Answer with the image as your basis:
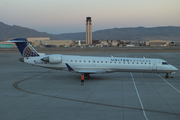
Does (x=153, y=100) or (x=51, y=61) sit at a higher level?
(x=51, y=61)

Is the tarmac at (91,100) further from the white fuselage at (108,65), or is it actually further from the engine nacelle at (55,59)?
the engine nacelle at (55,59)

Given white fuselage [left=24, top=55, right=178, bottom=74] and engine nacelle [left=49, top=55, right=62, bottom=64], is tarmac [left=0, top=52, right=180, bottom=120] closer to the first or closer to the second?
white fuselage [left=24, top=55, right=178, bottom=74]

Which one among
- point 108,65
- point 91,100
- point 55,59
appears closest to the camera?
point 91,100

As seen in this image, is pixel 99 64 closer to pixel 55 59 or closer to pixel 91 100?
pixel 55 59

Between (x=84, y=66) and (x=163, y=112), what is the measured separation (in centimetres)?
1220

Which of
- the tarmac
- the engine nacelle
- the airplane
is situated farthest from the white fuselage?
the tarmac

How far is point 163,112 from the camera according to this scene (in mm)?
12281

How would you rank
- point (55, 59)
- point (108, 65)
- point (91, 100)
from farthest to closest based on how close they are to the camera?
point (108, 65) < point (55, 59) < point (91, 100)

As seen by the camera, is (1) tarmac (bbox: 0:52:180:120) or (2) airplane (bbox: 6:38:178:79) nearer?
(1) tarmac (bbox: 0:52:180:120)

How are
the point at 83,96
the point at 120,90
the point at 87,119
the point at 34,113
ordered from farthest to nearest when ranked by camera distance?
the point at 120,90, the point at 83,96, the point at 34,113, the point at 87,119

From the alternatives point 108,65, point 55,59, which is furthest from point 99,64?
point 55,59


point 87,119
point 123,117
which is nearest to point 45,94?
point 87,119

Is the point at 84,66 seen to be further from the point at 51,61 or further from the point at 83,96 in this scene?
the point at 83,96

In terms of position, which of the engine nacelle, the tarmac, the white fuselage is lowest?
the tarmac
